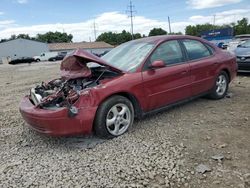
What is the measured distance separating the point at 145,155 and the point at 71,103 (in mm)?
1255

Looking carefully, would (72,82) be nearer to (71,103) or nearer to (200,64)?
(71,103)

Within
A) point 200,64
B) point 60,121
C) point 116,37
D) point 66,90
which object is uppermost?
point 116,37

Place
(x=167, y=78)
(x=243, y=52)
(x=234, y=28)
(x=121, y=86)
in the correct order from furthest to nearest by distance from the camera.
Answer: (x=234, y=28) < (x=243, y=52) < (x=167, y=78) < (x=121, y=86)

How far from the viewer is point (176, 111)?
5.41 m

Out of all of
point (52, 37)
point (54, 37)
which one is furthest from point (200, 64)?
point (52, 37)

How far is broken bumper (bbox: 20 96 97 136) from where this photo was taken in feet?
12.2

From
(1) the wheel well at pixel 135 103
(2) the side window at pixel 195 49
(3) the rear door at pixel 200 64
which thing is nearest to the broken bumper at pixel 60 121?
(1) the wheel well at pixel 135 103

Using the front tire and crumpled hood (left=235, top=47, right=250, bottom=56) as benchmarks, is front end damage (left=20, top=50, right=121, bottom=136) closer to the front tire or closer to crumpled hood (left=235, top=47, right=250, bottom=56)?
the front tire

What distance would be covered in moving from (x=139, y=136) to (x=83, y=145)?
87 centimetres

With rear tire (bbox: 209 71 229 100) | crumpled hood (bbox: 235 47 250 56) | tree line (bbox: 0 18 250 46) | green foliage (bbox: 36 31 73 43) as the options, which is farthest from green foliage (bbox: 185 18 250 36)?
rear tire (bbox: 209 71 229 100)

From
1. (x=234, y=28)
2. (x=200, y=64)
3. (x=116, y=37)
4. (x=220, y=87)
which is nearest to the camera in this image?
(x=200, y=64)

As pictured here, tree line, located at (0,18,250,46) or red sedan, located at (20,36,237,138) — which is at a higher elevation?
tree line, located at (0,18,250,46)

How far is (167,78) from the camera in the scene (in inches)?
189

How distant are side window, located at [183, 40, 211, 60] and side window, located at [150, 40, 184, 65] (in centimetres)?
26
